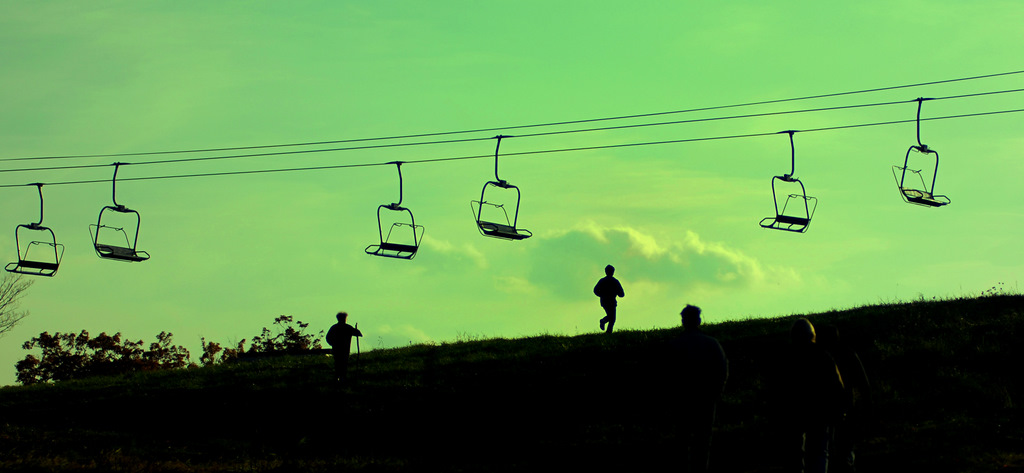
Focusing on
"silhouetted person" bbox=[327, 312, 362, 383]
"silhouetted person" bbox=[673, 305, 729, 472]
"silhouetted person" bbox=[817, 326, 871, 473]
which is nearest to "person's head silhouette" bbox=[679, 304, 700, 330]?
"silhouetted person" bbox=[673, 305, 729, 472]

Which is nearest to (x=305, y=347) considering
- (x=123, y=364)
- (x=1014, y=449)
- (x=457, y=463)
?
(x=123, y=364)

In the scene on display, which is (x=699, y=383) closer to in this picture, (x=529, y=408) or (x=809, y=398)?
(x=809, y=398)

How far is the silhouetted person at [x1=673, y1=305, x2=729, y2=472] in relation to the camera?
588 inches

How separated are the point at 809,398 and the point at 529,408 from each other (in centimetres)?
1189

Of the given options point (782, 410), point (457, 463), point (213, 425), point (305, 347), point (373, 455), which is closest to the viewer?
point (782, 410)

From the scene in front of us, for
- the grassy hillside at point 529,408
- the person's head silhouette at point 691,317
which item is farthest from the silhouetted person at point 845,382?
the person's head silhouette at point 691,317

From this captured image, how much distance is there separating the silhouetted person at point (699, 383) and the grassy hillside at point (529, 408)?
22 cm

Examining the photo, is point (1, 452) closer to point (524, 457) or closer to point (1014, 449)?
point (524, 457)

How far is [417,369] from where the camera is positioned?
3092 centimetres

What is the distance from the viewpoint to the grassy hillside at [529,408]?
65.6 feet

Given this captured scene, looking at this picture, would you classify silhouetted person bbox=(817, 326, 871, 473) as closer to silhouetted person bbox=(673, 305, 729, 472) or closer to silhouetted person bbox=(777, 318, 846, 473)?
silhouetted person bbox=(777, 318, 846, 473)

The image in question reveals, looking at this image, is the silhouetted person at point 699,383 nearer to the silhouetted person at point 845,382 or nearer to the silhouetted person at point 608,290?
the silhouetted person at point 845,382

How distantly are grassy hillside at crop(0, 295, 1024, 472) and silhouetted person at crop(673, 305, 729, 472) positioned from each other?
0.22 meters

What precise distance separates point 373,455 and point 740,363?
10331 millimetres
